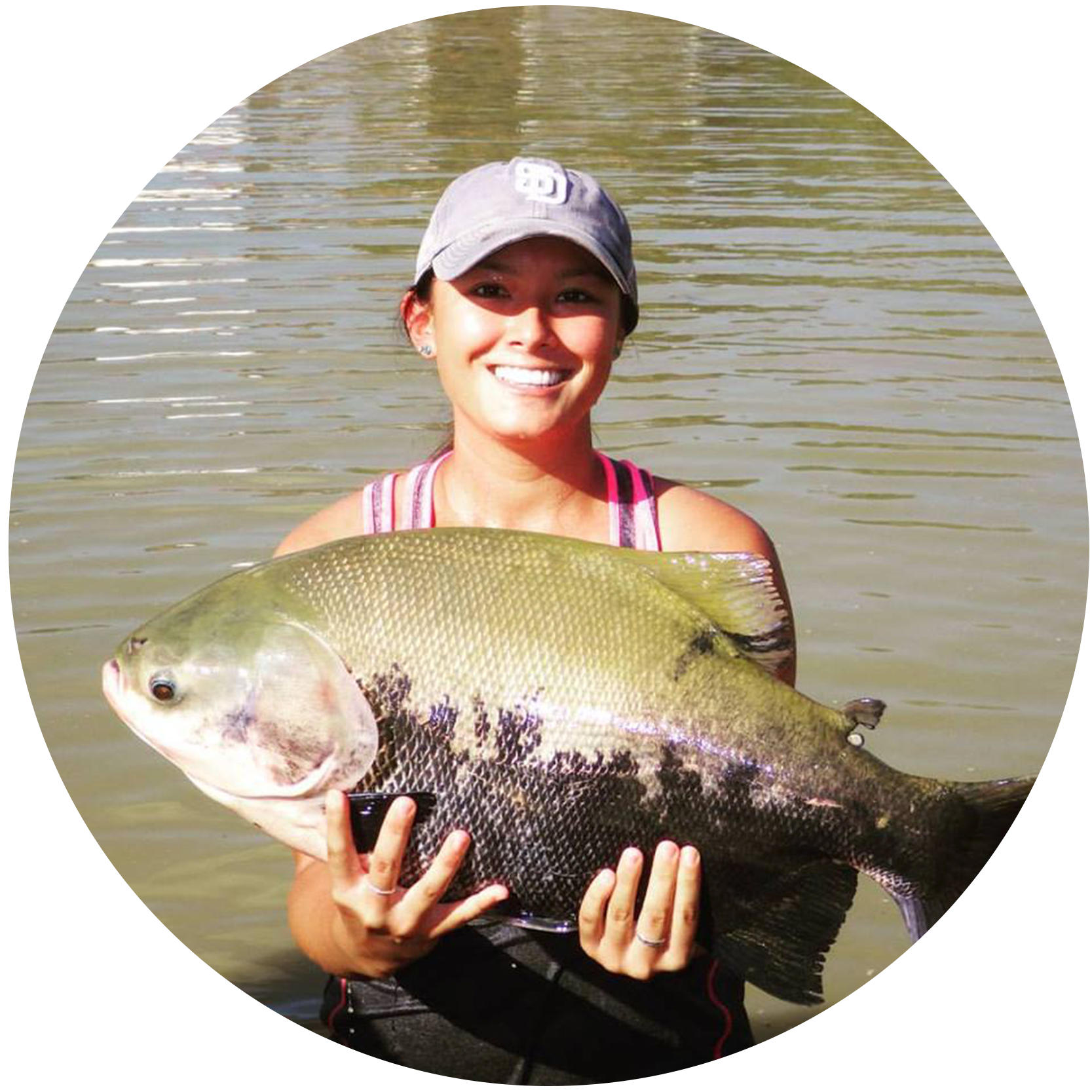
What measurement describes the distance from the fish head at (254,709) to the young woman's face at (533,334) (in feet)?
2.85

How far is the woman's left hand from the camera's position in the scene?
2641 mm

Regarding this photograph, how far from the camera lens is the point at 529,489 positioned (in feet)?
11.4

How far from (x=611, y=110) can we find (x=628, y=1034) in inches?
592

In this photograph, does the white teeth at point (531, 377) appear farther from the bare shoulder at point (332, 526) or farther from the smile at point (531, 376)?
the bare shoulder at point (332, 526)

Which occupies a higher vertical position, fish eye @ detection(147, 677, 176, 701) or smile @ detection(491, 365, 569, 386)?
smile @ detection(491, 365, 569, 386)

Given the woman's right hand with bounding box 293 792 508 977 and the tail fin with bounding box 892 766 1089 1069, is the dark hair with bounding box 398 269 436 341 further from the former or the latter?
the tail fin with bounding box 892 766 1089 1069

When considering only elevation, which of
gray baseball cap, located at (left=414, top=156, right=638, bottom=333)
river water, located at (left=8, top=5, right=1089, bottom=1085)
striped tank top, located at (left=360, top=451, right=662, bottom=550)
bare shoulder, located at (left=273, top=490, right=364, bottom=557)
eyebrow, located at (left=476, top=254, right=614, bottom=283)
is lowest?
river water, located at (left=8, top=5, right=1089, bottom=1085)

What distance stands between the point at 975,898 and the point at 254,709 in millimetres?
1154

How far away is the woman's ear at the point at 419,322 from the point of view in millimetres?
3639

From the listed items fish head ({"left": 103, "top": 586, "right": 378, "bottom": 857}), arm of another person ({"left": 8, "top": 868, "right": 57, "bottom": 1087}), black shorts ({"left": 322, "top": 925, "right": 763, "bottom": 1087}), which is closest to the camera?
fish head ({"left": 103, "top": 586, "right": 378, "bottom": 857})

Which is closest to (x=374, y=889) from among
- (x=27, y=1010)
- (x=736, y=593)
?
(x=27, y=1010)

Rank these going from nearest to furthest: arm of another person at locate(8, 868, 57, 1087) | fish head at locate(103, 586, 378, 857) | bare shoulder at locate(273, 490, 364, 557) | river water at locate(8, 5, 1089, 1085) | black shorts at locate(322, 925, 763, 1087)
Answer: fish head at locate(103, 586, 378, 857)
arm of another person at locate(8, 868, 57, 1087)
black shorts at locate(322, 925, 763, 1087)
bare shoulder at locate(273, 490, 364, 557)
river water at locate(8, 5, 1089, 1085)

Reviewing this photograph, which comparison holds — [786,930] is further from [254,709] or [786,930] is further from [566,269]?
[566,269]

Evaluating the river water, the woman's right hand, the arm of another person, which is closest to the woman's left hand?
the woman's right hand
